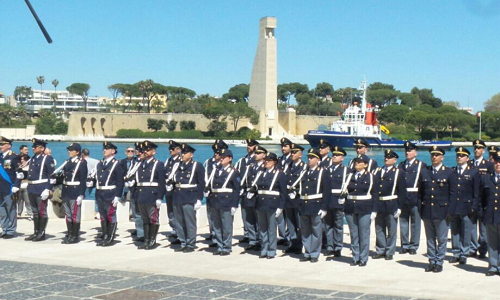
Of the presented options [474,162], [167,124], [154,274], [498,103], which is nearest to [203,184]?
[154,274]

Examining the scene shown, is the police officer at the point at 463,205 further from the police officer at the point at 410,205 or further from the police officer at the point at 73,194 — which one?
the police officer at the point at 73,194

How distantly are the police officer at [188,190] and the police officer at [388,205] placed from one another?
249cm

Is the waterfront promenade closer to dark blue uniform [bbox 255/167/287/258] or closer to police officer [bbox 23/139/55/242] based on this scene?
dark blue uniform [bbox 255/167/287/258]

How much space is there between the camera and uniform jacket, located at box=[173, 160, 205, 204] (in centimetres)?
1108

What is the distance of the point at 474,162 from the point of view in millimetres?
11117

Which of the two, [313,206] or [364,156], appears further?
[364,156]

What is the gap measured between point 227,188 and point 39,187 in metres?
3.18

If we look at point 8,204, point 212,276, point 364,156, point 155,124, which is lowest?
point 212,276

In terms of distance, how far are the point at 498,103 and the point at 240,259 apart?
13599cm

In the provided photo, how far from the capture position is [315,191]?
10.4 metres

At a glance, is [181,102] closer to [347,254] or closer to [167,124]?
[167,124]

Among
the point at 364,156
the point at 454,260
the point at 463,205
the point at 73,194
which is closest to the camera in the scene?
the point at 463,205

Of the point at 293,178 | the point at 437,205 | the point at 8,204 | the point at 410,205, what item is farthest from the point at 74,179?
the point at 437,205

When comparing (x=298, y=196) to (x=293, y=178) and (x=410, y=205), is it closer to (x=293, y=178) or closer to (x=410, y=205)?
(x=293, y=178)
